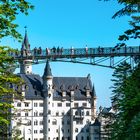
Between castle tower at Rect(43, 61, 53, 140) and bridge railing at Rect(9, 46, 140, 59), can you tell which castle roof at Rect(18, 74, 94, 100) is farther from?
bridge railing at Rect(9, 46, 140, 59)

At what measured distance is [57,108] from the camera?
5620 inches

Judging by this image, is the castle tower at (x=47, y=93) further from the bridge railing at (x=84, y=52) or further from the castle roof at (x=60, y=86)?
the bridge railing at (x=84, y=52)

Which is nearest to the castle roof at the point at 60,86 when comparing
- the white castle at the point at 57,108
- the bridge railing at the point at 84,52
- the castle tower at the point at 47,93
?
the white castle at the point at 57,108

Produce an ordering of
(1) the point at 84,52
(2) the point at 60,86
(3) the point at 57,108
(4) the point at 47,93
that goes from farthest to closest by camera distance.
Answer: (2) the point at 60,86
(3) the point at 57,108
(4) the point at 47,93
(1) the point at 84,52

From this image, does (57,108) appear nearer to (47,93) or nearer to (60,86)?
(47,93)

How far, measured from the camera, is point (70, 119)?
142000 millimetres

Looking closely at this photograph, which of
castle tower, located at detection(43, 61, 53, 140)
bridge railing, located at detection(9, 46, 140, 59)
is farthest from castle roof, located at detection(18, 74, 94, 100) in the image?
bridge railing, located at detection(9, 46, 140, 59)

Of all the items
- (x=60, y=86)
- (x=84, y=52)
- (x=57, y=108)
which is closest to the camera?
(x=84, y=52)

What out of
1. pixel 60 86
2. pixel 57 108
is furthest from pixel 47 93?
pixel 57 108

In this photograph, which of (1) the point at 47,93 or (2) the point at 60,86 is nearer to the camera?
(1) the point at 47,93

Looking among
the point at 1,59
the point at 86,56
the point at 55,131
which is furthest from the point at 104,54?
the point at 55,131

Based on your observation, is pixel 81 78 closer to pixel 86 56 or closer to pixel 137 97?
pixel 86 56

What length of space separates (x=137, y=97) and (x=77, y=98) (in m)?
132

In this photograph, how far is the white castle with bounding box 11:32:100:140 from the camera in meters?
138
